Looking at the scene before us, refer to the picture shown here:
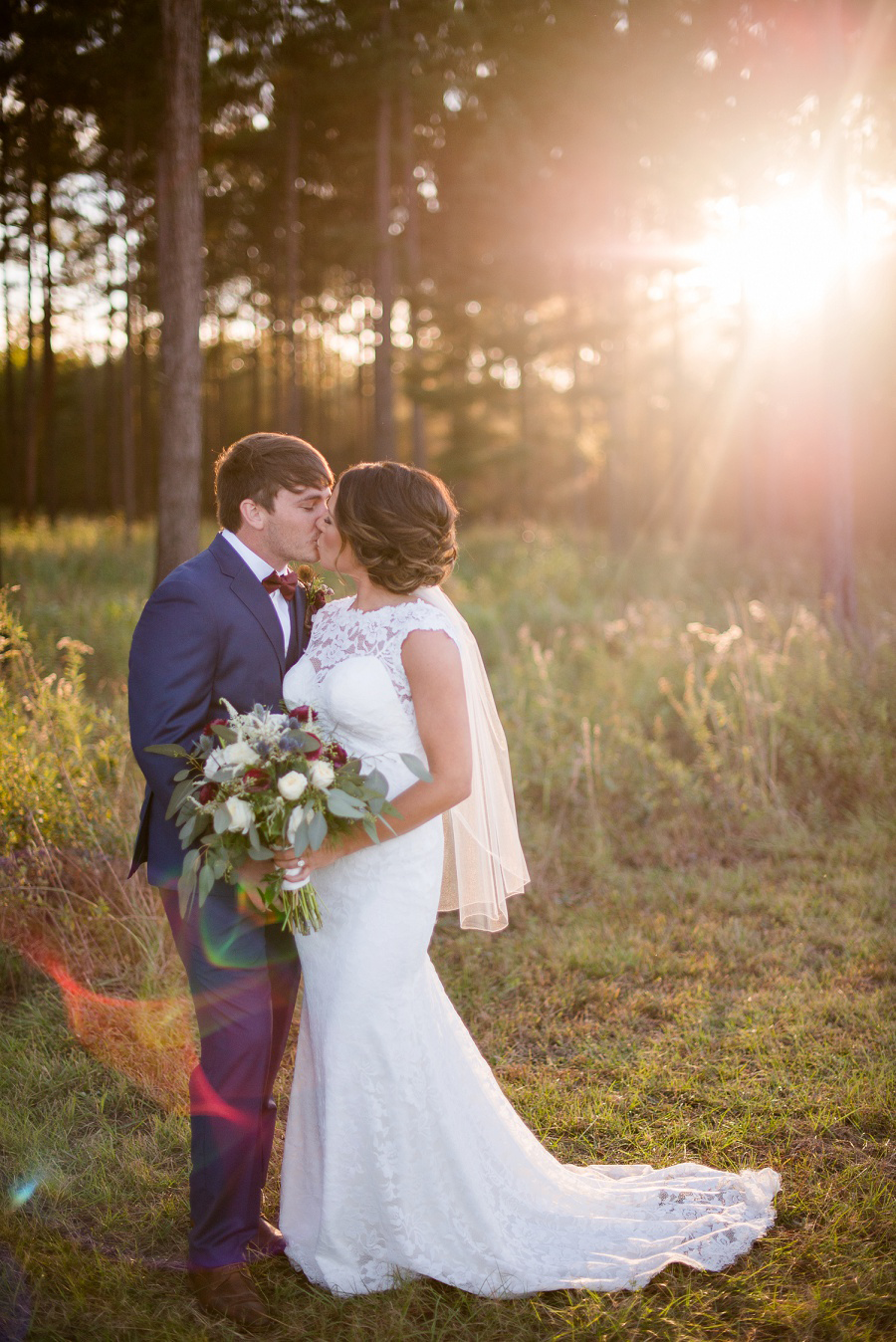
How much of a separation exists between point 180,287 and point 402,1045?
637 cm

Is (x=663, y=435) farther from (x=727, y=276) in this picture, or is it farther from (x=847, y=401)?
(x=847, y=401)

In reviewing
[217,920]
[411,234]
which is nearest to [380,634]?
[217,920]

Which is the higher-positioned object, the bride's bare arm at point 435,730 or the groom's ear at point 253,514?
the groom's ear at point 253,514

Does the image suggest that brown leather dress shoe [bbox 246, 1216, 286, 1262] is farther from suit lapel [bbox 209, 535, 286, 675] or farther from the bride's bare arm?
suit lapel [bbox 209, 535, 286, 675]

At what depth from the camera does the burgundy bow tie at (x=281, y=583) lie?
3.01 metres

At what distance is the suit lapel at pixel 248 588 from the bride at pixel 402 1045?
0.16m

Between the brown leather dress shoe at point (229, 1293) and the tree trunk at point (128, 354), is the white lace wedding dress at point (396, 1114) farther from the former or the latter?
the tree trunk at point (128, 354)

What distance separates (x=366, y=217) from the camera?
73.7ft

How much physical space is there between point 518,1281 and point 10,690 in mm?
5152

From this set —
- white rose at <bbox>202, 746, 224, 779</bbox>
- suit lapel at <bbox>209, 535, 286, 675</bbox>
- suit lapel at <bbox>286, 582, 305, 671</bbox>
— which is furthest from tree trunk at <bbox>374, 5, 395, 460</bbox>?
white rose at <bbox>202, 746, 224, 779</bbox>

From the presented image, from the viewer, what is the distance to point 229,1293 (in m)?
2.70

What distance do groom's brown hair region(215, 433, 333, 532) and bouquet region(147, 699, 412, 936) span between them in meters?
0.84

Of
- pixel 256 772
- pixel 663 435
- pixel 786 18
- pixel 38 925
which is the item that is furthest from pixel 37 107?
pixel 663 435

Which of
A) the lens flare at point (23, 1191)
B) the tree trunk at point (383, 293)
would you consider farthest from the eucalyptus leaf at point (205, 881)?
the tree trunk at point (383, 293)
